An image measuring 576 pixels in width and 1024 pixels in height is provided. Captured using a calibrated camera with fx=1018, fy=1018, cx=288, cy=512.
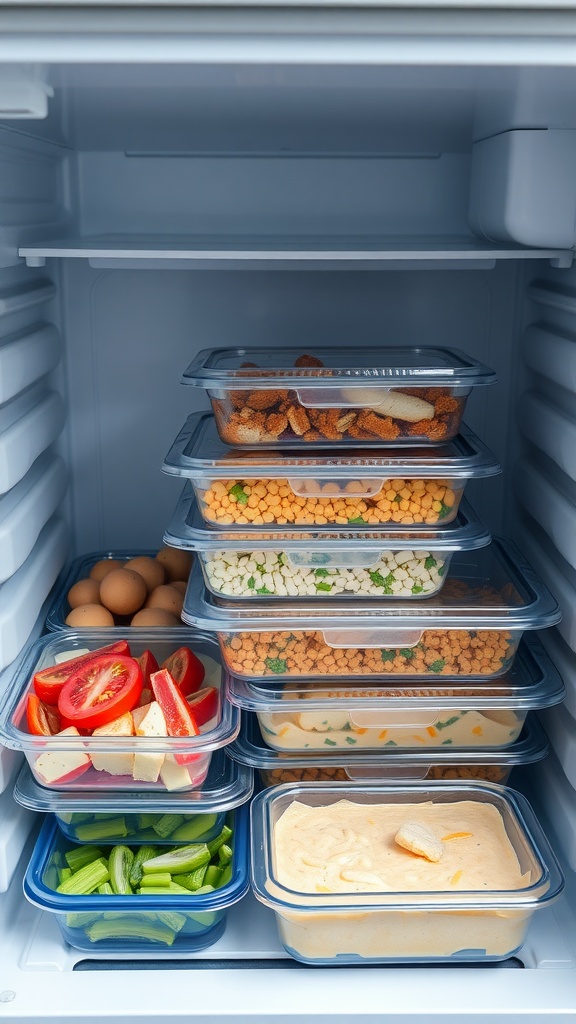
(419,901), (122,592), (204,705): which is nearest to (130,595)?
(122,592)

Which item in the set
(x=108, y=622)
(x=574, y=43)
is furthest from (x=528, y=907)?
(x=574, y=43)

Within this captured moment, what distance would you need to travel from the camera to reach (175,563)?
1.45m

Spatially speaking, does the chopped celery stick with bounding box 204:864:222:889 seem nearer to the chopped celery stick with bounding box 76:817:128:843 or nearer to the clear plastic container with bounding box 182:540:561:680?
the chopped celery stick with bounding box 76:817:128:843

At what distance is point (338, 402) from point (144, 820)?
0.50 meters

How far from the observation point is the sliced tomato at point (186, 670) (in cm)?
118

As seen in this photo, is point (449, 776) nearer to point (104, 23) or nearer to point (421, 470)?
point (421, 470)

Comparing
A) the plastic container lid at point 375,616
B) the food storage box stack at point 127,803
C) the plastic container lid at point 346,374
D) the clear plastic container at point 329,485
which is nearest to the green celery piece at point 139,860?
the food storage box stack at point 127,803

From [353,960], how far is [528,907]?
0.59 ft

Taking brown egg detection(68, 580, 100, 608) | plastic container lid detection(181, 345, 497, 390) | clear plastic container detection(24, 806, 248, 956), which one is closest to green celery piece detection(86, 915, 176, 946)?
clear plastic container detection(24, 806, 248, 956)

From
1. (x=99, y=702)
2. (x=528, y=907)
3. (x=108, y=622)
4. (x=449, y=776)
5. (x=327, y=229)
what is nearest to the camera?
(x=528, y=907)

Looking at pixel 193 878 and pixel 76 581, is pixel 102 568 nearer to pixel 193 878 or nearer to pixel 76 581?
pixel 76 581

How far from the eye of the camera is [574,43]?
0.74 m

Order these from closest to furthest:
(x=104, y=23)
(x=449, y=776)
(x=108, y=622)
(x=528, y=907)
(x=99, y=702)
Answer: (x=104, y=23), (x=528, y=907), (x=99, y=702), (x=449, y=776), (x=108, y=622)

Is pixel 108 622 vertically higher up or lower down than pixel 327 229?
lower down
